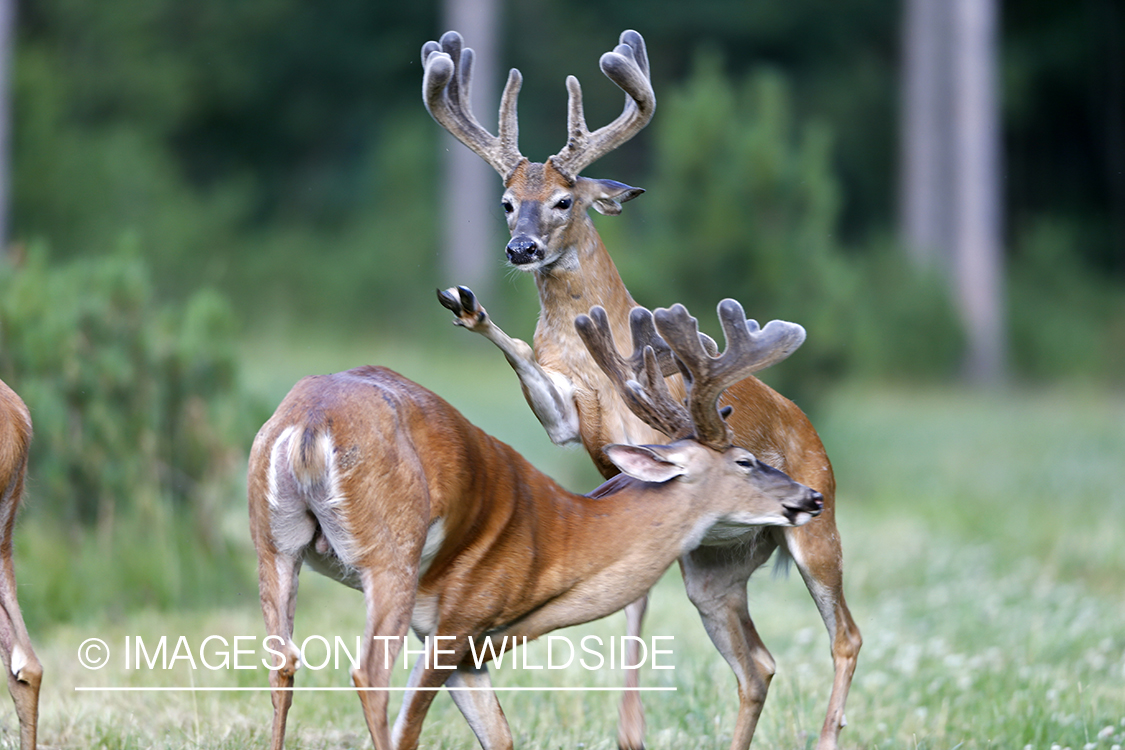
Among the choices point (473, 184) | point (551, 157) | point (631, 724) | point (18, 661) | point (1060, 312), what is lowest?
point (1060, 312)

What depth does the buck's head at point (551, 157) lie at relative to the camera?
5184mm

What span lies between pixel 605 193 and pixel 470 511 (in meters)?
1.78

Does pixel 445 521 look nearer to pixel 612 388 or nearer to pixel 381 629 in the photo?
pixel 381 629

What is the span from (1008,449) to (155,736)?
11.1 meters

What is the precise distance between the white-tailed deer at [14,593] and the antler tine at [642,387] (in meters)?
1.82

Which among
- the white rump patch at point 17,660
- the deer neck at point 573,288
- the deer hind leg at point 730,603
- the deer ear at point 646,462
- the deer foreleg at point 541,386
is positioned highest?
the deer neck at point 573,288

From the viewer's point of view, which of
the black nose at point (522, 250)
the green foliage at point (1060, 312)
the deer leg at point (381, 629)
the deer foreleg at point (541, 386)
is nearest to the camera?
the deer leg at point (381, 629)

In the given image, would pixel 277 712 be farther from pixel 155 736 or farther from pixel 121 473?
pixel 121 473

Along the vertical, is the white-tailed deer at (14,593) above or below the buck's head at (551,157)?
below

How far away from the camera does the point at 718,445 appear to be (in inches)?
175

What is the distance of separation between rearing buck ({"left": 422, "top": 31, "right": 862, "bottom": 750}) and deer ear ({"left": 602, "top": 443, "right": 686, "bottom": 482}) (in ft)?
2.11

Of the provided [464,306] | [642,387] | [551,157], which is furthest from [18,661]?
[551,157]

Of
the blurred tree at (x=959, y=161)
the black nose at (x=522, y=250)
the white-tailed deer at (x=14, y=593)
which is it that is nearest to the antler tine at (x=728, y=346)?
the black nose at (x=522, y=250)

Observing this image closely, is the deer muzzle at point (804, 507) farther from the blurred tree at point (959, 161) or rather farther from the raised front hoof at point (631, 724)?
the blurred tree at point (959, 161)
